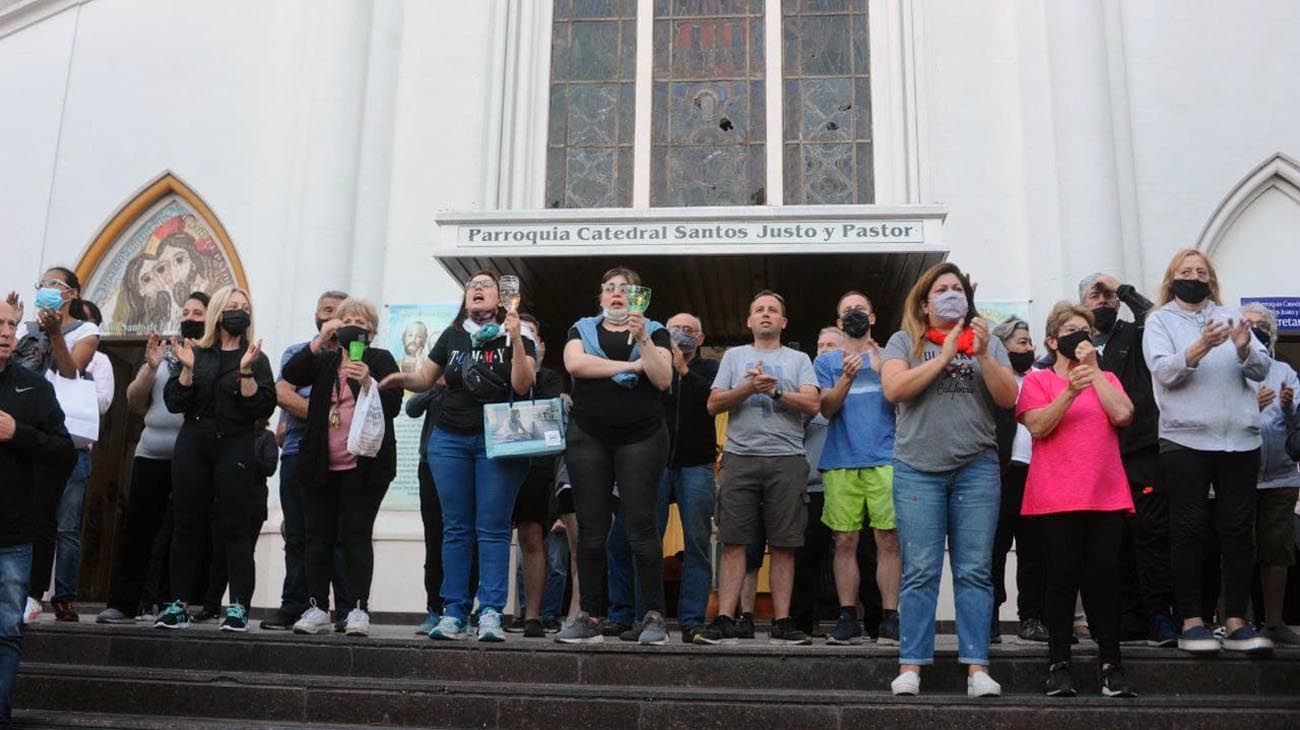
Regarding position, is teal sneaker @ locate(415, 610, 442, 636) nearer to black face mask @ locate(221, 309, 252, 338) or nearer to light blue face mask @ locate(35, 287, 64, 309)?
black face mask @ locate(221, 309, 252, 338)

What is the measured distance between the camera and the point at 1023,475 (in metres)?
6.76

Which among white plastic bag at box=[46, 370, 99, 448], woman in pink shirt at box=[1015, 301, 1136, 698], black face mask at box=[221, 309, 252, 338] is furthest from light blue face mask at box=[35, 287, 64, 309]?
woman in pink shirt at box=[1015, 301, 1136, 698]

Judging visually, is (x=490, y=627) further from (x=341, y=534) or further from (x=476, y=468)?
(x=341, y=534)

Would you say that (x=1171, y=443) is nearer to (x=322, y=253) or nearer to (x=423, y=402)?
(x=423, y=402)

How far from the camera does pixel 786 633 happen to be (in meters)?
6.34

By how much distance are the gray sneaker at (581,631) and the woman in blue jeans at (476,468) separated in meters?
0.37

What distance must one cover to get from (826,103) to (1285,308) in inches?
180

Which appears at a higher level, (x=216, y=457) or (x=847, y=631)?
(x=216, y=457)

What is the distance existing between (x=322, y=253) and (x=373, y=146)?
1227 mm

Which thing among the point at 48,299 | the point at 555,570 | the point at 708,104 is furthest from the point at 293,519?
the point at 708,104

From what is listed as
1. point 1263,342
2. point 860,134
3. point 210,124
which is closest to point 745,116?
point 860,134

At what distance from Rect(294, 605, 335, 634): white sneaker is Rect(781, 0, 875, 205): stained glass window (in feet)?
21.8

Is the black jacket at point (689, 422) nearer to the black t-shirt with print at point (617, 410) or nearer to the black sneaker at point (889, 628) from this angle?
the black t-shirt with print at point (617, 410)

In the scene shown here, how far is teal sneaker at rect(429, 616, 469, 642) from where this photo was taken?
235 inches
